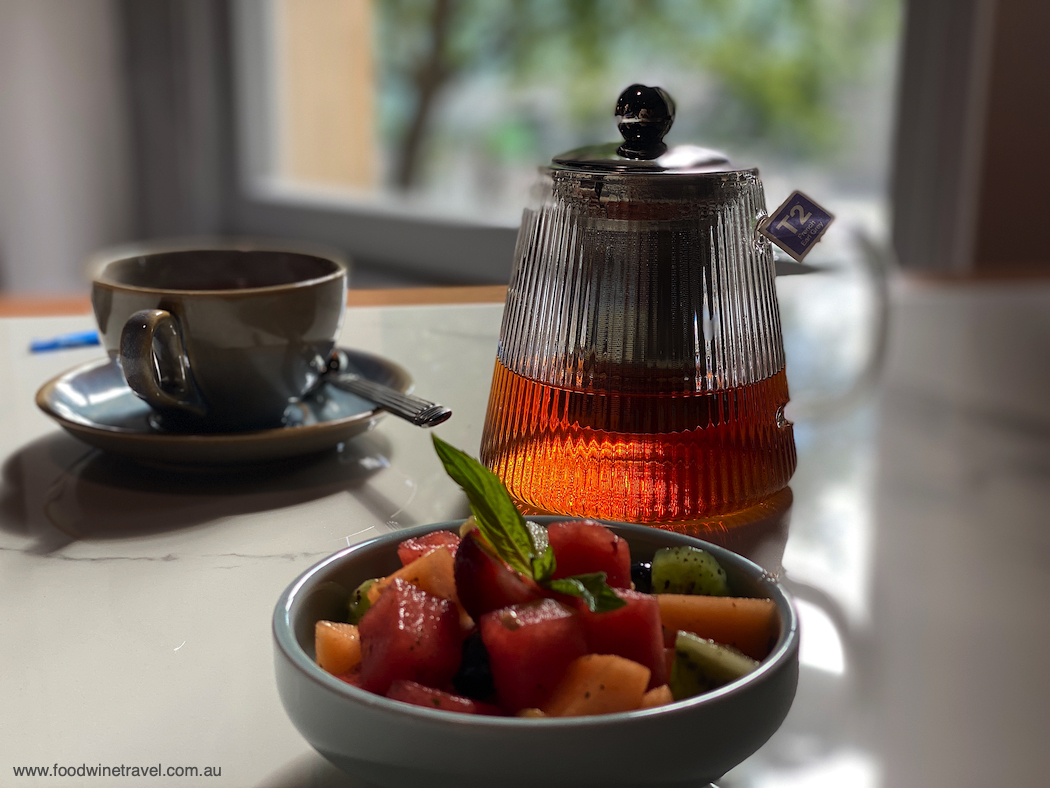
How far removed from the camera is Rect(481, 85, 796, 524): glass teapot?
0.41 meters

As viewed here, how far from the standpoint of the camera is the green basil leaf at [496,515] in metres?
0.29

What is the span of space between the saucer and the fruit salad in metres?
0.18

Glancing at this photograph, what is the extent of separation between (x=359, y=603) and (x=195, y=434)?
214 mm

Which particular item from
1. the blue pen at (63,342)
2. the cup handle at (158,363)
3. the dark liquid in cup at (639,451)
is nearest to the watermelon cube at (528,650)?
the dark liquid in cup at (639,451)

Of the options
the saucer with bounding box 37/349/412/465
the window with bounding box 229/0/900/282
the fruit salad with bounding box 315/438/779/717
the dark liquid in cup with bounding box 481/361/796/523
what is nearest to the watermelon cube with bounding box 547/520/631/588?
the fruit salad with bounding box 315/438/779/717

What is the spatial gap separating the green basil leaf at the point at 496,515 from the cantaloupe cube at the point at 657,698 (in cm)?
4

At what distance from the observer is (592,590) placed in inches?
10.6

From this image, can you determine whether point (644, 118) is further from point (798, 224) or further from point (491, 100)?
point (491, 100)

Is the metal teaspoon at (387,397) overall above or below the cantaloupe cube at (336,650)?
above

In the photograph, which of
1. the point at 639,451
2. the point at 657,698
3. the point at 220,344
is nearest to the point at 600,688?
the point at 657,698

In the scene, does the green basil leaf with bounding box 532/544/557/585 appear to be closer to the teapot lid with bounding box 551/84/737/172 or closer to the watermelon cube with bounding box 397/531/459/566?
the watermelon cube with bounding box 397/531/459/566

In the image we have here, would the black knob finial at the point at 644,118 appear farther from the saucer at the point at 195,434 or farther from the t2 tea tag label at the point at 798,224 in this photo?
the saucer at the point at 195,434

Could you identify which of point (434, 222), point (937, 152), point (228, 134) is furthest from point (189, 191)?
point (937, 152)

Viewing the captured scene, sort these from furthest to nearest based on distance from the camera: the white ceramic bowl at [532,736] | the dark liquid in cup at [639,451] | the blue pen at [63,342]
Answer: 1. the blue pen at [63,342]
2. the dark liquid in cup at [639,451]
3. the white ceramic bowl at [532,736]
